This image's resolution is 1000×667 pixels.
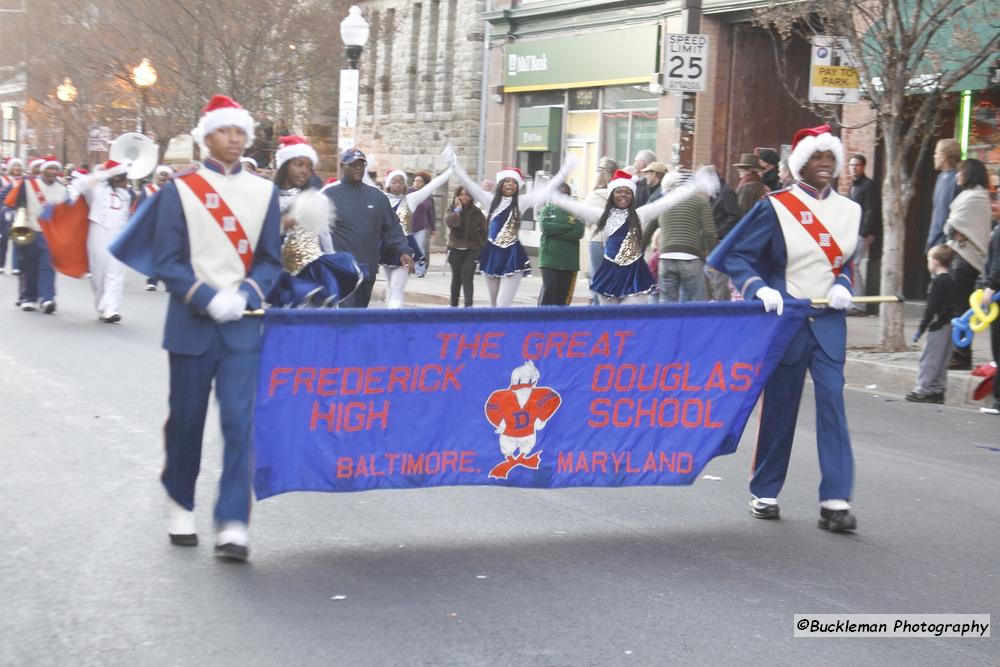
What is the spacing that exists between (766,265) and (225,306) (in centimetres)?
291

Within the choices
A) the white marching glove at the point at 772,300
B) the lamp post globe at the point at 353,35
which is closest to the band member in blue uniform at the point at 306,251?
the white marching glove at the point at 772,300

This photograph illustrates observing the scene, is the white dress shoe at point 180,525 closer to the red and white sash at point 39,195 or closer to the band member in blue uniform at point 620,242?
the band member in blue uniform at point 620,242

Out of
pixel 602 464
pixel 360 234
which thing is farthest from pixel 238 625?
pixel 360 234

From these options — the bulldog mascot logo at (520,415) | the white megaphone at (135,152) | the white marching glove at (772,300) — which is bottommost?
the bulldog mascot logo at (520,415)

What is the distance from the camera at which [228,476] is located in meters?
6.29

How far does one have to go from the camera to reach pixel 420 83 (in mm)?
36094

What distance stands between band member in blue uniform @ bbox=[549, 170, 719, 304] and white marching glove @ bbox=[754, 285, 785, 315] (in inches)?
259

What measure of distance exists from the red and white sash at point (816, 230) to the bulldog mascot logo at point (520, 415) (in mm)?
1630

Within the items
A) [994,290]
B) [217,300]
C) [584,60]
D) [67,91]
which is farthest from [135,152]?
[67,91]

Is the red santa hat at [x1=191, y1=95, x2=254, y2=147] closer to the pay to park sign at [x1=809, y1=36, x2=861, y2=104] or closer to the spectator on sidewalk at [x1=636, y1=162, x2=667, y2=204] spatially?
the pay to park sign at [x1=809, y1=36, x2=861, y2=104]

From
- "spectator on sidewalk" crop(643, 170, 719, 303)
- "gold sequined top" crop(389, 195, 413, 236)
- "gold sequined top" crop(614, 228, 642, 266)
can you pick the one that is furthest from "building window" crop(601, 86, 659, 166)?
"gold sequined top" crop(614, 228, 642, 266)

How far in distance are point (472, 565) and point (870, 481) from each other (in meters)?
3.44

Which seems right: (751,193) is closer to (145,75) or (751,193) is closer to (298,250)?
(298,250)

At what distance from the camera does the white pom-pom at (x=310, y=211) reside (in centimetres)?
723
